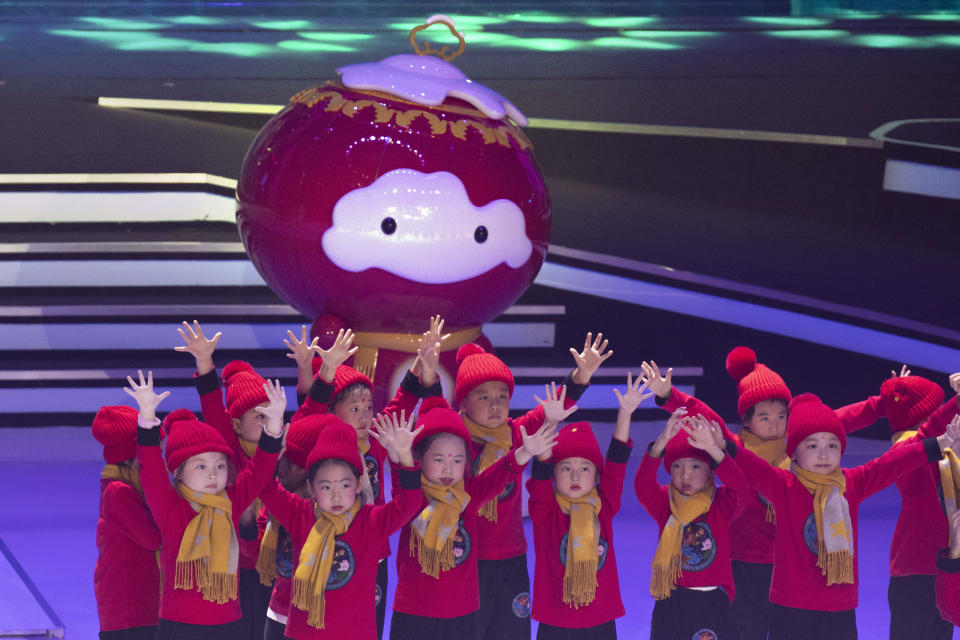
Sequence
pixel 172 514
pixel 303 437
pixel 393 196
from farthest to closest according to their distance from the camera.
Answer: pixel 393 196, pixel 303 437, pixel 172 514

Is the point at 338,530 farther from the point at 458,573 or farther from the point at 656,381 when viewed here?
the point at 656,381

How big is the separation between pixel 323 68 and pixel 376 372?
5007mm

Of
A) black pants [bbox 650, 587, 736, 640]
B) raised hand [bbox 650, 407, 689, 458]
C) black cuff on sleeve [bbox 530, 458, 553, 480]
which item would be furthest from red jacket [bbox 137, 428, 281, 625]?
black pants [bbox 650, 587, 736, 640]

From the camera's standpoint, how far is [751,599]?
4.48m

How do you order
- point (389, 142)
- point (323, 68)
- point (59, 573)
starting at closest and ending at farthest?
point (389, 142) < point (59, 573) < point (323, 68)

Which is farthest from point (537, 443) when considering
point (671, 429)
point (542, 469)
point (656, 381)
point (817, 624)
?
point (817, 624)

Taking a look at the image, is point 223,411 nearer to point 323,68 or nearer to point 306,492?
point 306,492

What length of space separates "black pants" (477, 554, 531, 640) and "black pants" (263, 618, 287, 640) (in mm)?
684

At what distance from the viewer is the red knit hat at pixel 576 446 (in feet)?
13.2

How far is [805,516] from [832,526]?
9 centimetres

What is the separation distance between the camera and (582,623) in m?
4.03

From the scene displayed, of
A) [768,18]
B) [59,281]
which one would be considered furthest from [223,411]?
[768,18]

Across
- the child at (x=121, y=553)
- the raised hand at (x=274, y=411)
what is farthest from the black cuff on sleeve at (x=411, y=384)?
the child at (x=121, y=553)

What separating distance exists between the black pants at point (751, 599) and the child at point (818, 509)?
0.34 meters
